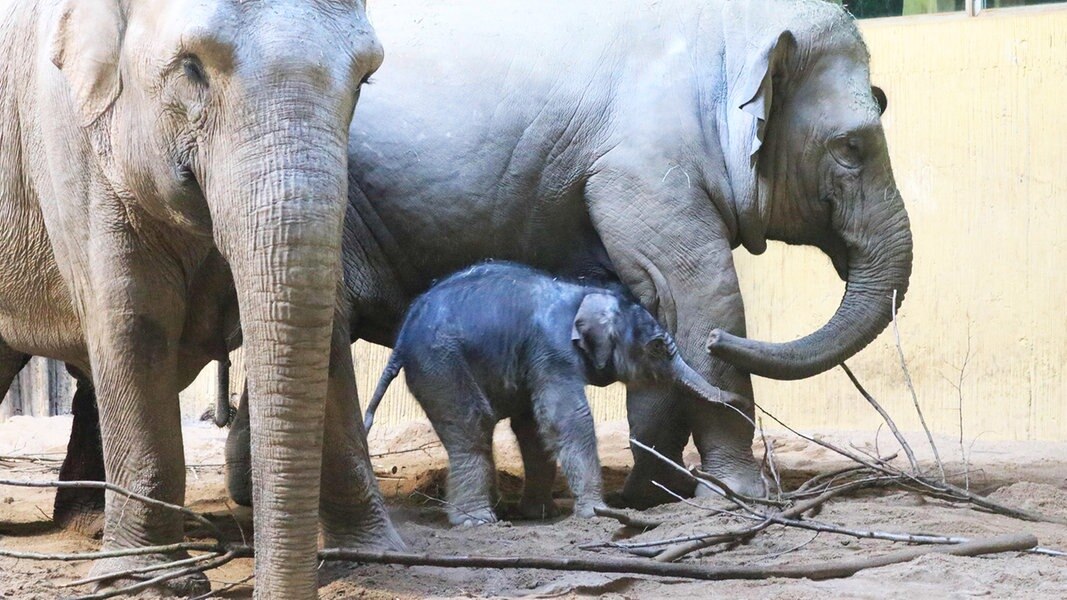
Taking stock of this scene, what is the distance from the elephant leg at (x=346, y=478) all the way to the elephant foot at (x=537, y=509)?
118cm

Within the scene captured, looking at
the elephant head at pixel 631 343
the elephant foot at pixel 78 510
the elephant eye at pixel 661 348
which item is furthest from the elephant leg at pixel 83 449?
the elephant eye at pixel 661 348

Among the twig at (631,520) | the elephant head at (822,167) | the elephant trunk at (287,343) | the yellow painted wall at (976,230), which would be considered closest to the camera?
the elephant trunk at (287,343)

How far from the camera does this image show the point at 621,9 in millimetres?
6160

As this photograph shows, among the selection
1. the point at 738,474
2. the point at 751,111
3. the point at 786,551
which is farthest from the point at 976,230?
the point at 786,551

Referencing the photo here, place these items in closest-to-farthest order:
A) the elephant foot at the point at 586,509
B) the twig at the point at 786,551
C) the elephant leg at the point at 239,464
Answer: the twig at the point at 786,551 → the elephant foot at the point at 586,509 → the elephant leg at the point at 239,464

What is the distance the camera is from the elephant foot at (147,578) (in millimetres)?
4207

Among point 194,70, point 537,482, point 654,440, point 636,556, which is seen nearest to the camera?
point 194,70

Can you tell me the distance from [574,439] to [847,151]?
1.65 meters

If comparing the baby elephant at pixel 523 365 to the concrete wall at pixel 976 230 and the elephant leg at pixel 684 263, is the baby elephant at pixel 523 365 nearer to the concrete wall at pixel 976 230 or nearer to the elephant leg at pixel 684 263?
the elephant leg at pixel 684 263

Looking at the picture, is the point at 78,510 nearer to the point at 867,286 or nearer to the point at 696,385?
the point at 696,385

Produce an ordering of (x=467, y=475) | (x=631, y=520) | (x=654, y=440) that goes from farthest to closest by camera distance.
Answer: (x=654, y=440)
(x=467, y=475)
(x=631, y=520)

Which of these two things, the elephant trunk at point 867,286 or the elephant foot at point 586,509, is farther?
the elephant trunk at point 867,286

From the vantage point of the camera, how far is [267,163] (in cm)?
357

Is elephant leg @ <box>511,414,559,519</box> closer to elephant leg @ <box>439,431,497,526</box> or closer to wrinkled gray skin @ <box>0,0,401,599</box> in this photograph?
elephant leg @ <box>439,431,497,526</box>
